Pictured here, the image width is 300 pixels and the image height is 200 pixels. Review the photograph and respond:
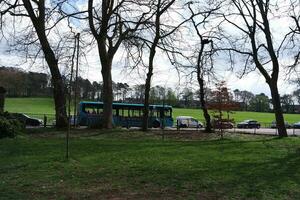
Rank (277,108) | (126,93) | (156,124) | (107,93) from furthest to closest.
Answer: (126,93) < (156,124) < (107,93) < (277,108)

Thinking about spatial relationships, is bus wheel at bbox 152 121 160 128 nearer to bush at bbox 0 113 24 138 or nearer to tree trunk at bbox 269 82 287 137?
tree trunk at bbox 269 82 287 137

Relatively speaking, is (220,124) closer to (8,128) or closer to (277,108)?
(277,108)

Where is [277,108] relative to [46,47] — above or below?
below

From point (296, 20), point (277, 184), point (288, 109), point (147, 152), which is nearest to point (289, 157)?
point (147, 152)

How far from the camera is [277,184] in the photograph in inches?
446

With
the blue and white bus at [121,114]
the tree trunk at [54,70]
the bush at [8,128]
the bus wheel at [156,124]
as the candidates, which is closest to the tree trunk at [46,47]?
the tree trunk at [54,70]

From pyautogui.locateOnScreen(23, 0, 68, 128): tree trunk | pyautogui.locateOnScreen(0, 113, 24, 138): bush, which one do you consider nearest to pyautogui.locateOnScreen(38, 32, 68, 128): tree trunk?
pyautogui.locateOnScreen(23, 0, 68, 128): tree trunk

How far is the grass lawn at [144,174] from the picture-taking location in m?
9.98

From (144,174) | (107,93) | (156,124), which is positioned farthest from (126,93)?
(144,174)

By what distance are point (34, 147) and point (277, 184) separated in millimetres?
10184

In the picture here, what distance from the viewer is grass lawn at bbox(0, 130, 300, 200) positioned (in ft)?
32.8

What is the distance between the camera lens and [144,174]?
12242 millimetres

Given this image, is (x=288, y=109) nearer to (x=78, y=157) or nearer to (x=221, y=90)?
(x=221, y=90)

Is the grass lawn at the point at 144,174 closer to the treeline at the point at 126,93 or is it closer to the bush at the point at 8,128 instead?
the bush at the point at 8,128
